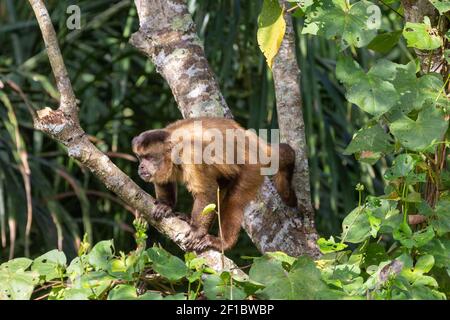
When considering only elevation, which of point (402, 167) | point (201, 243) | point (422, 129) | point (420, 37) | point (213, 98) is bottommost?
point (201, 243)

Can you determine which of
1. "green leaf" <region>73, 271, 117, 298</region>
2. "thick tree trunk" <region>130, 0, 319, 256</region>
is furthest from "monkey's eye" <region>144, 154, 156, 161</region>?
"green leaf" <region>73, 271, 117, 298</region>

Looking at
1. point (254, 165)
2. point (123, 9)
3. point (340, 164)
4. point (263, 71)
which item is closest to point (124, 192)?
point (254, 165)

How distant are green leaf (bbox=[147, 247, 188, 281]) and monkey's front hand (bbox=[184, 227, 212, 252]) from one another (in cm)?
96

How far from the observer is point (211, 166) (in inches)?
158

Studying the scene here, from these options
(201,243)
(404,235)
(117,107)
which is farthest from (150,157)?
(117,107)

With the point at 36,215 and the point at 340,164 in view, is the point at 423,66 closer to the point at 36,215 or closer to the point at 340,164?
the point at 340,164

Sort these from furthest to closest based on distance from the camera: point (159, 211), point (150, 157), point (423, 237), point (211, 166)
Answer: point (150, 157)
point (211, 166)
point (159, 211)
point (423, 237)

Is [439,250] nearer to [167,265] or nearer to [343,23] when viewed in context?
[343,23]

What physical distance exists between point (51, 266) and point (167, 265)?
1.06ft

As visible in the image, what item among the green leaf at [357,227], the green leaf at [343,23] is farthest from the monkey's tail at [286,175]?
the green leaf at [343,23]

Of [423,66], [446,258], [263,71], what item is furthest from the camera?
[263,71]

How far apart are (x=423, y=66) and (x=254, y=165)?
4.02 ft

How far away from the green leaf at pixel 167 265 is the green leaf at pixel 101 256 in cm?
12
